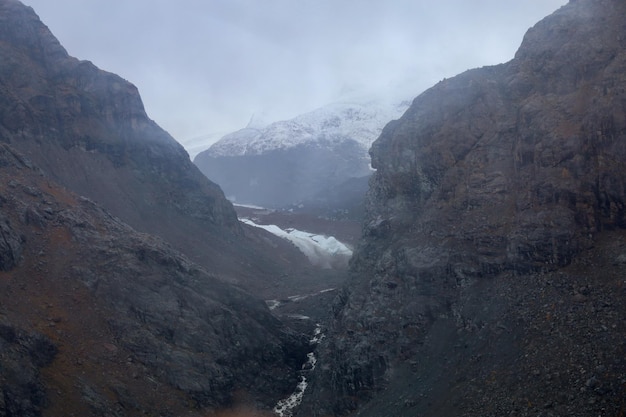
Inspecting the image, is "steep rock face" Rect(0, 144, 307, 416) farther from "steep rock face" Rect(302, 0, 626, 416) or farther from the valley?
"steep rock face" Rect(302, 0, 626, 416)

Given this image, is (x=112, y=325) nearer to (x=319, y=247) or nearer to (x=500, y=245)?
(x=500, y=245)

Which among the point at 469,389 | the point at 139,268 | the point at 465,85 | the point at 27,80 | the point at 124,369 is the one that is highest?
the point at 27,80

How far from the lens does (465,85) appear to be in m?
43.5

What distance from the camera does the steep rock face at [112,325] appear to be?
3284 centimetres

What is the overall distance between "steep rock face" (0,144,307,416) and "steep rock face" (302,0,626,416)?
258 inches

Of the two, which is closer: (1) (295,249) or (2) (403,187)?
(2) (403,187)

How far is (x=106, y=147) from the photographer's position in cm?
7962

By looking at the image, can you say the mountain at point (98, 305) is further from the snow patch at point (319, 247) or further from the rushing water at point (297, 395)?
the snow patch at point (319, 247)

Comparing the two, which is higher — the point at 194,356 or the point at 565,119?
the point at 565,119

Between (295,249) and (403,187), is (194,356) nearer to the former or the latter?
(403,187)

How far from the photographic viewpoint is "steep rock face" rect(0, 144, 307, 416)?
32.8 metres

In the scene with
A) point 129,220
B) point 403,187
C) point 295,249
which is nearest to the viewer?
point 403,187

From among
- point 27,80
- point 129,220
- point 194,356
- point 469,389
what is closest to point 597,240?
point 469,389

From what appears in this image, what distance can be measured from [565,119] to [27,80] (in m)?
61.7
